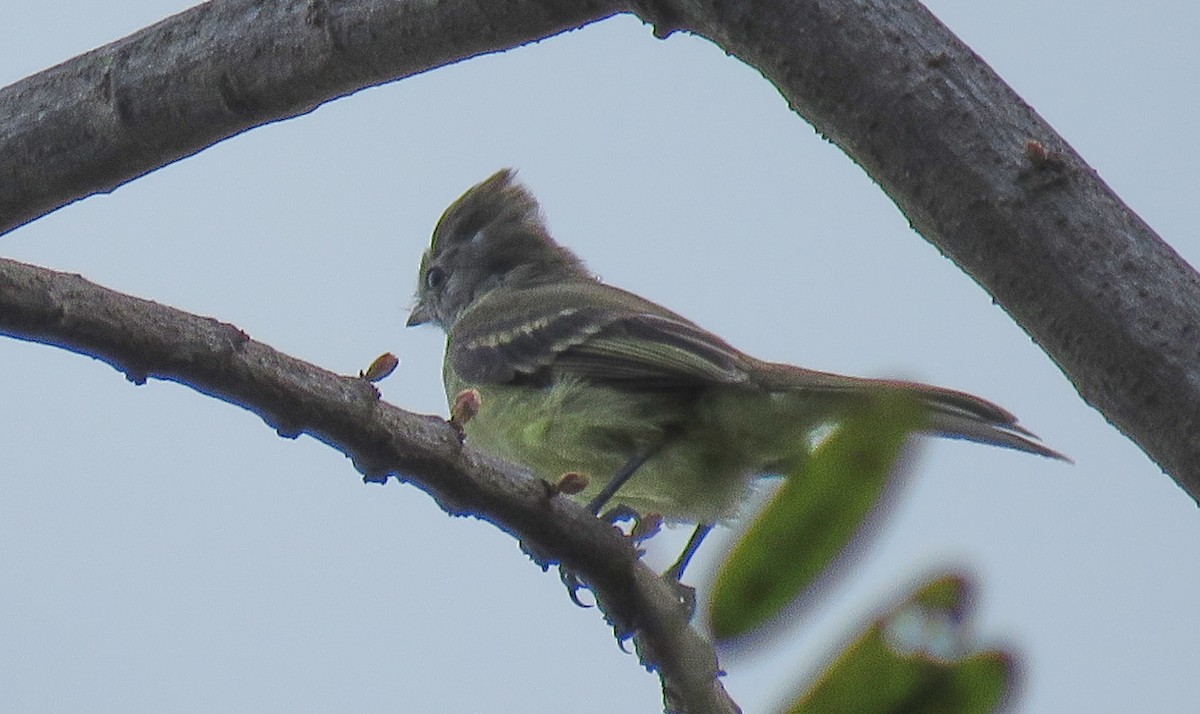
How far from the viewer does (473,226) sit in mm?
7250

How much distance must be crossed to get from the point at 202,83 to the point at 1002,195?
5.65ft

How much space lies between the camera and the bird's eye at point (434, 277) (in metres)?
7.26

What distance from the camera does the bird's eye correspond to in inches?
286

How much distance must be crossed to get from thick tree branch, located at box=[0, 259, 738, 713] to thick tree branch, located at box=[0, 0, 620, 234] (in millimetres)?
1111

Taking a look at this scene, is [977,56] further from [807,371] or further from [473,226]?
[473,226]

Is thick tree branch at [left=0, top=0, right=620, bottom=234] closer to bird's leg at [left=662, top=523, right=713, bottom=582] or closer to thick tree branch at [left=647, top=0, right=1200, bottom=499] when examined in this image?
thick tree branch at [left=647, top=0, right=1200, bottom=499]

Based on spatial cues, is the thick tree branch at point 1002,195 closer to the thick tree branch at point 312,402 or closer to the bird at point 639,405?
the thick tree branch at point 312,402

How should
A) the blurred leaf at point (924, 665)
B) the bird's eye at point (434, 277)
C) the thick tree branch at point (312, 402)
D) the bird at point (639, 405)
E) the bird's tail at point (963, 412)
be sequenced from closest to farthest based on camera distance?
the blurred leaf at point (924, 665) < the thick tree branch at point (312, 402) < the bird's tail at point (963, 412) < the bird at point (639, 405) < the bird's eye at point (434, 277)

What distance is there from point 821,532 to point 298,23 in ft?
7.46

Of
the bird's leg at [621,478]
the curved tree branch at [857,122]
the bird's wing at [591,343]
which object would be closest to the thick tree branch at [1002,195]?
the curved tree branch at [857,122]

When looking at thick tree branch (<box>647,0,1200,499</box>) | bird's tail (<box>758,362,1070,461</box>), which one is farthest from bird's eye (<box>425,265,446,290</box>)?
thick tree branch (<box>647,0,1200,499</box>)

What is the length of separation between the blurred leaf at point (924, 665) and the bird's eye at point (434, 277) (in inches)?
256

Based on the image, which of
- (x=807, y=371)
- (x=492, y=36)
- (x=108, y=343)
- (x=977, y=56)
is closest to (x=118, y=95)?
(x=492, y=36)

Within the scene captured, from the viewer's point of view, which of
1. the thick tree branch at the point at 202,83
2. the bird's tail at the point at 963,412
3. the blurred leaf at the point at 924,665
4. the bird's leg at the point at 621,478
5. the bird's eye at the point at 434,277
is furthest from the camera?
the bird's eye at the point at 434,277
